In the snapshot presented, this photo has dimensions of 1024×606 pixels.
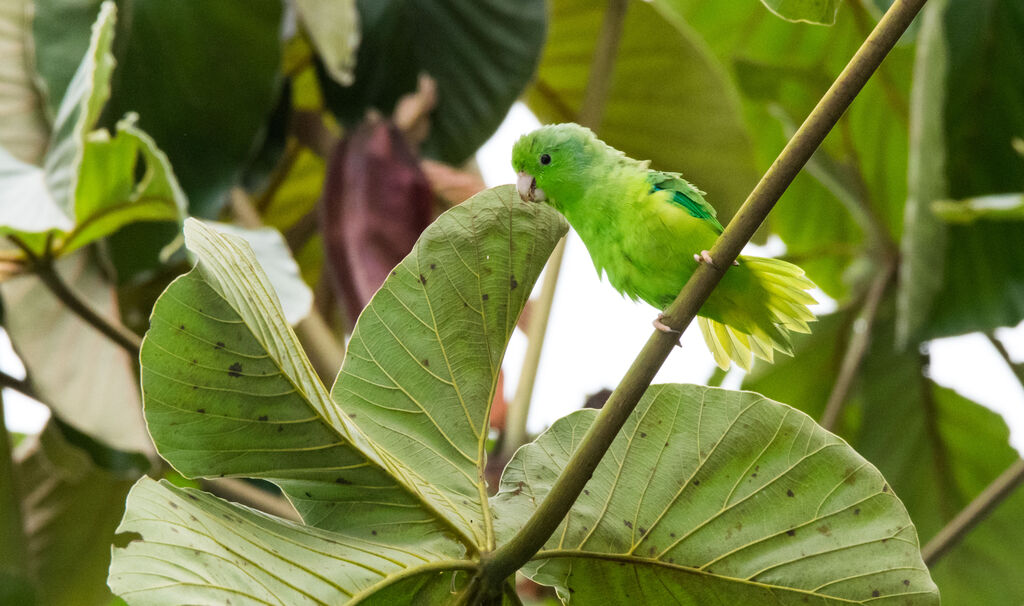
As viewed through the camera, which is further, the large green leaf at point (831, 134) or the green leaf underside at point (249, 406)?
the large green leaf at point (831, 134)

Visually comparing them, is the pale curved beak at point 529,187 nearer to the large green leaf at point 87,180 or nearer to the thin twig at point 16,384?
the large green leaf at point 87,180

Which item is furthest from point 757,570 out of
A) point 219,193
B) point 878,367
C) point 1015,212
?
point 878,367

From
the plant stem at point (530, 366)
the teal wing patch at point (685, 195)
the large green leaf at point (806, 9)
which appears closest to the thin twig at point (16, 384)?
the plant stem at point (530, 366)

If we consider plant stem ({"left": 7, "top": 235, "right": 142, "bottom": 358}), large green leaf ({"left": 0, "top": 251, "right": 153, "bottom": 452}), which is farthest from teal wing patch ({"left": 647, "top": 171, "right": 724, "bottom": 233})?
large green leaf ({"left": 0, "top": 251, "right": 153, "bottom": 452})

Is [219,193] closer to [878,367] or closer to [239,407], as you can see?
[239,407]

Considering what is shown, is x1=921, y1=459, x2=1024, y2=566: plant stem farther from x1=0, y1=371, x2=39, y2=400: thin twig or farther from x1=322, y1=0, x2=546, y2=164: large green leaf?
x1=0, y1=371, x2=39, y2=400: thin twig

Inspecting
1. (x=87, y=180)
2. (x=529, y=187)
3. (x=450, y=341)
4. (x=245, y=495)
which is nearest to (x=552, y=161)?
(x=529, y=187)

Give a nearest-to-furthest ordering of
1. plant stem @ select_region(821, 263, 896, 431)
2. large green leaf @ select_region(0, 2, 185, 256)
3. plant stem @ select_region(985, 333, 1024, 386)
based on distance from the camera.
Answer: large green leaf @ select_region(0, 2, 185, 256) → plant stem @ select_region(821, 263, 896, 431) → plant stem @ select_region(985, 333, 1024, 386)

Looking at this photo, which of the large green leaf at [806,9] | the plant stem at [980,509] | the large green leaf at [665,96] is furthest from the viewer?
the large green leaf at [665,96]
